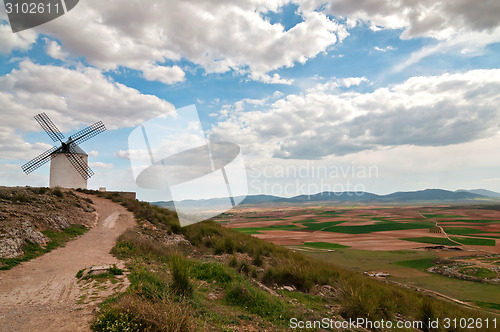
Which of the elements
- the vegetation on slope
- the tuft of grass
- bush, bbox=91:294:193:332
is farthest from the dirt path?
the tuft of grass

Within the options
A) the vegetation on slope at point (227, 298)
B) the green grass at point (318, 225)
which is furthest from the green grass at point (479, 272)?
the green grass at point (318, 225)

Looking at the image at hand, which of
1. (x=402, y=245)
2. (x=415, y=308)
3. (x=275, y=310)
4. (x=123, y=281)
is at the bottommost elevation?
(x=402, y=245)

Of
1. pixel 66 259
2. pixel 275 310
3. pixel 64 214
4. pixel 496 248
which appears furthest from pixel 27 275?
pixel 496 248

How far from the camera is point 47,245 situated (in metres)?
12.8

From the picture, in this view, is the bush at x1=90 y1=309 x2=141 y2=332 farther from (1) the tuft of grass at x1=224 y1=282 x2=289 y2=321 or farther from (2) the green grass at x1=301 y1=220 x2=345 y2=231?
(2) the green grass at x1=301 y1=220 x2=345 y2=231

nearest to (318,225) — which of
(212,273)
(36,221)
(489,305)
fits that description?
(489,305)

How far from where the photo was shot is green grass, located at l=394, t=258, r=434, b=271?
26647 mm

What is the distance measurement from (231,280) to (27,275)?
7.13 m

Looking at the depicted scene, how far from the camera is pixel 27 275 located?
916 cm

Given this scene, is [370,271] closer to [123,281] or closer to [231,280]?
[231,280]

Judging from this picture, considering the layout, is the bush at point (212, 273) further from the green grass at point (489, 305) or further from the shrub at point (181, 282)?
the green grass at point (489, 305)

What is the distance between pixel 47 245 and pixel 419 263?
108 ft

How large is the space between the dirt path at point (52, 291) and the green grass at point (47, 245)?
34 cm

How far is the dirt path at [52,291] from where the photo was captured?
5676mm
